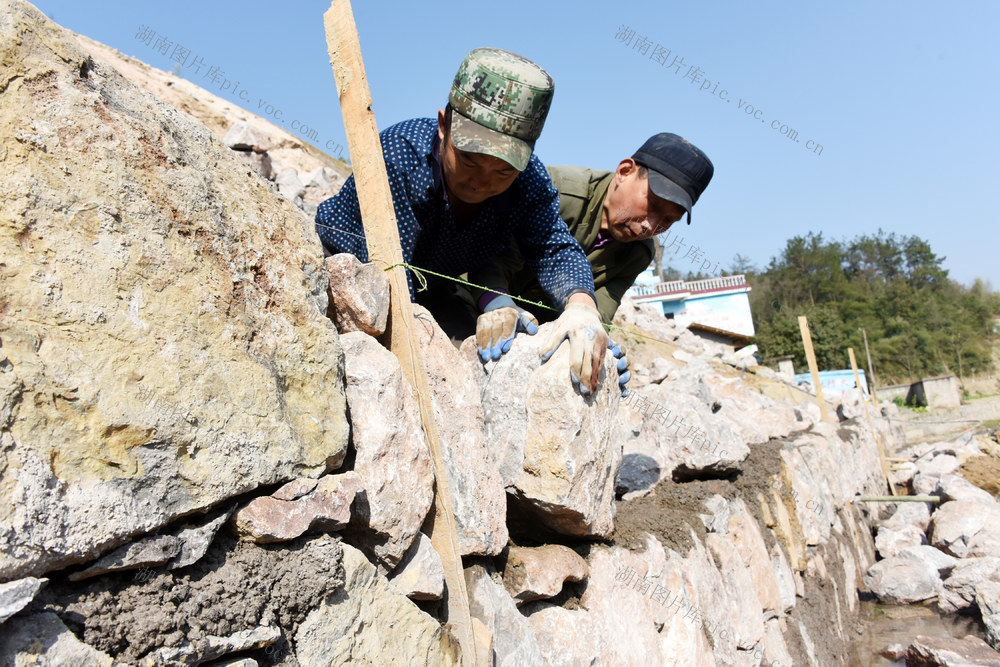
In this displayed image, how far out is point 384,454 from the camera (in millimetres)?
1851

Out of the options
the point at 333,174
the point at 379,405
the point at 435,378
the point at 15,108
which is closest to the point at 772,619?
the point at 435,378

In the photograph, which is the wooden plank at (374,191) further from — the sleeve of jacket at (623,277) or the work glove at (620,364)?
the sleeve of jacket at (623,277)

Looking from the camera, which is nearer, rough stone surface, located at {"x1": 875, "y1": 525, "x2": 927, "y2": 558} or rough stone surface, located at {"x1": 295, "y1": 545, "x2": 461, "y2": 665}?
rough stone surface, located at {"x1": 295, "y1": 545, "x2": 461, "y2": 665}

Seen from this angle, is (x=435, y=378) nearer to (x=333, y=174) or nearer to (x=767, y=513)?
(x=767, y=513)

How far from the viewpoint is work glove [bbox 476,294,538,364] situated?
2.81 meters

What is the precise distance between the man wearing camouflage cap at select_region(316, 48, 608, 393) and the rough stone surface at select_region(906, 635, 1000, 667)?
4805mm

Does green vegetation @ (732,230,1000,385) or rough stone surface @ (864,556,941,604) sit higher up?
green vegetation @ (732,230,1000,385)

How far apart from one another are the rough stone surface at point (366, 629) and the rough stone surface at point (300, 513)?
0.09m

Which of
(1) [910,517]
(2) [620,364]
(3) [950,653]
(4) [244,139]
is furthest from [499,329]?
(1) [910,517]

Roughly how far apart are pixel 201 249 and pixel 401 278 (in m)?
0.70

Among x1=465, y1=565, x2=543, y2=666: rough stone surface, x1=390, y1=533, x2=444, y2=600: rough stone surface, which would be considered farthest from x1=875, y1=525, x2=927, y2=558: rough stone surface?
x1=390, y1=533, x2=444, y2=600: rough stone surface

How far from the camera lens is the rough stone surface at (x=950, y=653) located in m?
5.50

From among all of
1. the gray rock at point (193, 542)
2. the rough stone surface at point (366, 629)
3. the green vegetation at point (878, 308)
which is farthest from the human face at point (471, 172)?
the green vegetation at point (878, 308)

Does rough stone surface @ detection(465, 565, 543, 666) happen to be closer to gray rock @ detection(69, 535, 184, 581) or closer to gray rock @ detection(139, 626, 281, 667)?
gray rock @ detection(139, 626, 281, 667)
